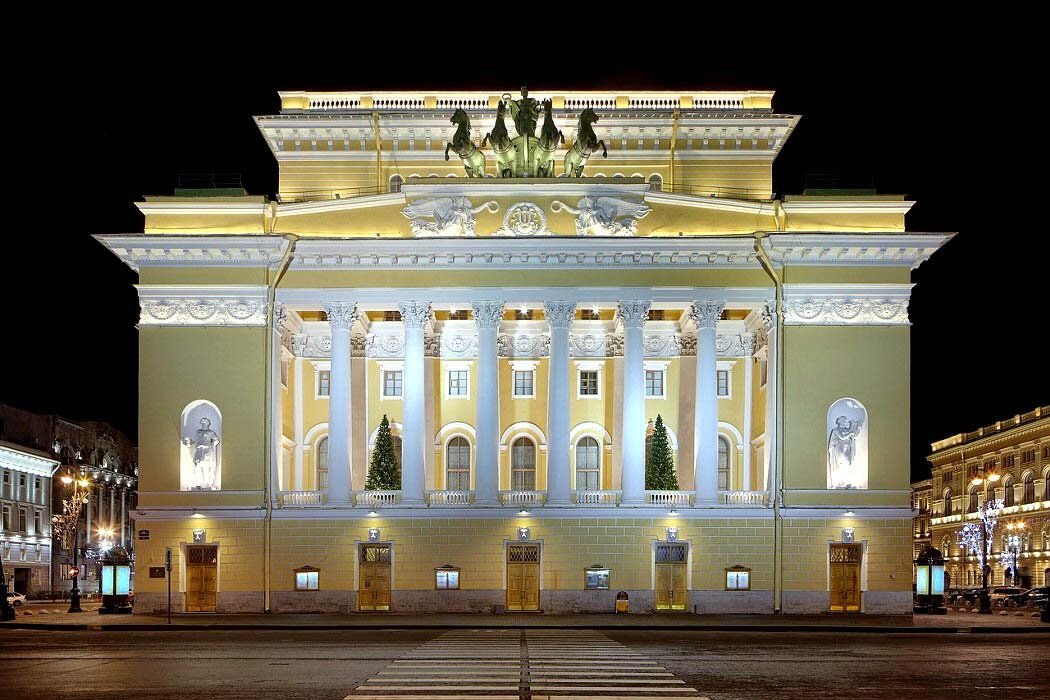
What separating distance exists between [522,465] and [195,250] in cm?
1735

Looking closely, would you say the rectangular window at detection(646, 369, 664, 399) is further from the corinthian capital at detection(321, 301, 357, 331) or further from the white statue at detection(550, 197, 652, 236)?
the corinthian capital at detection(321, 301, 357, 331)

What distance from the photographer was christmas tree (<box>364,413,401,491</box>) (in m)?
52.2

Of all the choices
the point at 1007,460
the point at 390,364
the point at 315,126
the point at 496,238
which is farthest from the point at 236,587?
the point at 1007,460

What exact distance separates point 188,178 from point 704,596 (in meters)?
26.0

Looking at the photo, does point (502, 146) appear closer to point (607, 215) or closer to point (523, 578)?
point (607, 215)

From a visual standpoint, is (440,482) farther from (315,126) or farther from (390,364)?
(315,126)

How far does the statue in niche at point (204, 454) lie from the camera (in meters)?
51.1

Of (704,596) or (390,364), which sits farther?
(390,364)

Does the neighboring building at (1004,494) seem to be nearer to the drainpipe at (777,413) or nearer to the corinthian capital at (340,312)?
the drainpipe at (777,413)

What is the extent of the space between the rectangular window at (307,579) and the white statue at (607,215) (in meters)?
16.4

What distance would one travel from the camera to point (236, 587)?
50.2 m

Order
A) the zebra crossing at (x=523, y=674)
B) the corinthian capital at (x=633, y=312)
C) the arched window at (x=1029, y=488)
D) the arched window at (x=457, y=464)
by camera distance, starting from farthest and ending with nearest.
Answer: the arched window at (x=1029, y=488) → the arched window at (x=457, y=464) → the corinthian capital at (x=633, y=312) → the zebra crossing at (x=523, y=674)

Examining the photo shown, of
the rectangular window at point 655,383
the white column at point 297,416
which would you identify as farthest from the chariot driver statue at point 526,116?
the white column at point 297,416

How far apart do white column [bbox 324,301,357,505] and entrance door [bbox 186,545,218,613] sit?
5.43 metres
